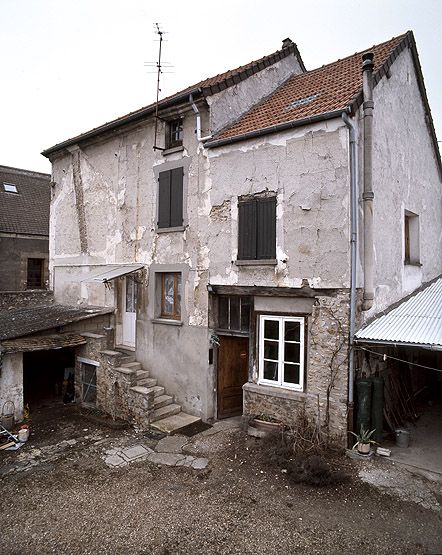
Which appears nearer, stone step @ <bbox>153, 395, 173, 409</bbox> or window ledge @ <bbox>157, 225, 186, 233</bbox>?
stone step @ <bbox>153, 395, 173, 409</bbox>

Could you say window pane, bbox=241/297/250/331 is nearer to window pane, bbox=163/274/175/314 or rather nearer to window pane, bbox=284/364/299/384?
window pane, bbox=284/364/299/384

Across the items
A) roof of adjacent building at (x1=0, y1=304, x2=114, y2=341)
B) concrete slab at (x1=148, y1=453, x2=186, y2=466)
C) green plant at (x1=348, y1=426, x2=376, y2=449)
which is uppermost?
roof of adjacent building at (x1=0, y1=304, x2=114, y2=341)

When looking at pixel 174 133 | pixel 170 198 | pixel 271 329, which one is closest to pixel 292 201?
pixel 271 329

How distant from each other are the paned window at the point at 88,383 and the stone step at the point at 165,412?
2.92m

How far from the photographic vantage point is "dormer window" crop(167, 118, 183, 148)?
1152 cm

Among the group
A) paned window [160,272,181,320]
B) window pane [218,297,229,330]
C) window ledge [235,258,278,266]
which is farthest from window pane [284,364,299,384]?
paned window [160,272,181,320]

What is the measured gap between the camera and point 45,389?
Result: 13.8 metres

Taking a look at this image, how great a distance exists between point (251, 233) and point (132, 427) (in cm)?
632

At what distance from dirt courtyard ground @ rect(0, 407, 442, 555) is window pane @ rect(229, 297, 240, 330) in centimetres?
309

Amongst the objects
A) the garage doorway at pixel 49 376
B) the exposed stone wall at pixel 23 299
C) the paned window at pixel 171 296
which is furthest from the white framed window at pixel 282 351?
the exposed stone wall at pixel 23 299

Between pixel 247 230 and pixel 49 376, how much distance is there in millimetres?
10361

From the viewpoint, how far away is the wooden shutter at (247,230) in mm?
9641

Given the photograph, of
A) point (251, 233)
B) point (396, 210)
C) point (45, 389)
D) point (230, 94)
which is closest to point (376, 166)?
point (396, 210)

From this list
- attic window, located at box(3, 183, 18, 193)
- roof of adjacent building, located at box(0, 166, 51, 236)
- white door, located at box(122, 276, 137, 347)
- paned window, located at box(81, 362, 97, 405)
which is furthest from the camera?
attic window, located at box(3, 183, 18, 193)
